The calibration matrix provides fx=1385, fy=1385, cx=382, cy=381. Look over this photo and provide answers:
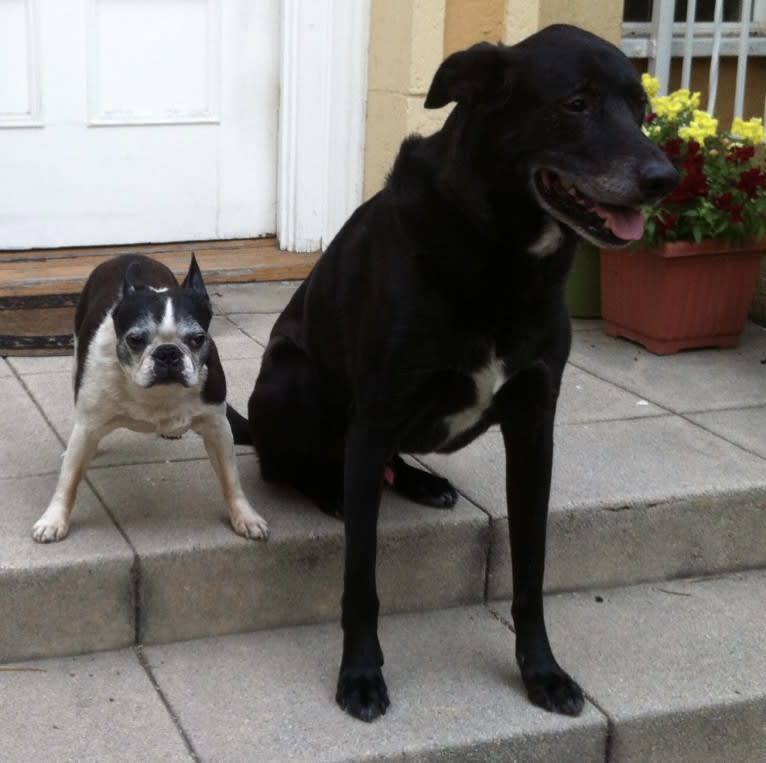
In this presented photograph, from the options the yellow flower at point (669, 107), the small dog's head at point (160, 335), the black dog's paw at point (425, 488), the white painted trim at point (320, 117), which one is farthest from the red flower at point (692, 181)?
the small dog's head at point (160, 335)

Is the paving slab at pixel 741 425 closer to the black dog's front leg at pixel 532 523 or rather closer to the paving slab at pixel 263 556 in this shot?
the paving slab at pixel 263 556

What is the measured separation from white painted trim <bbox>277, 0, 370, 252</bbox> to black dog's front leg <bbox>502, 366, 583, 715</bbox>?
2703 mm

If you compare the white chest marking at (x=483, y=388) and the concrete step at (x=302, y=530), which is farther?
the concrete step at (x=302, y=530)

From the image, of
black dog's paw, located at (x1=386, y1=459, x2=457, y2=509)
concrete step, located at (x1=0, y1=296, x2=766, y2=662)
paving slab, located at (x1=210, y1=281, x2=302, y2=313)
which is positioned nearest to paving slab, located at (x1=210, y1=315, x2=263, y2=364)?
paving slab, located at (x1=210, y1=281, x2=302, y2=313)

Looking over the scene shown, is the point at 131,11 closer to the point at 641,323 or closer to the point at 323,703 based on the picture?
the point at 641,323

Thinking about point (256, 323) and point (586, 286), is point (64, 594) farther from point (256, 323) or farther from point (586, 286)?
point (586, 286)

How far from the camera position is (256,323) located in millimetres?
5293

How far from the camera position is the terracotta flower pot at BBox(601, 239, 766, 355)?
5.13 m

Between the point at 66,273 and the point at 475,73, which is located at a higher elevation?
the point at 475,73

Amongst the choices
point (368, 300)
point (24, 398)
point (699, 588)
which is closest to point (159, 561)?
point (368, 300)

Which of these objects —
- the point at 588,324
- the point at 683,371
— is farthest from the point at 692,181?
the point at 588,324

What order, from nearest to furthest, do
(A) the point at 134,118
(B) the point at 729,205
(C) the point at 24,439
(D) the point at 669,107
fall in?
(C) the point at 24,439 < (B) the point at 729,205 < (D) the point at 669,107 < (A) the point at 134,118

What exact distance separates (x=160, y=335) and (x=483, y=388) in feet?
2.61

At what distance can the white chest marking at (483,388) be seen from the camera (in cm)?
311
